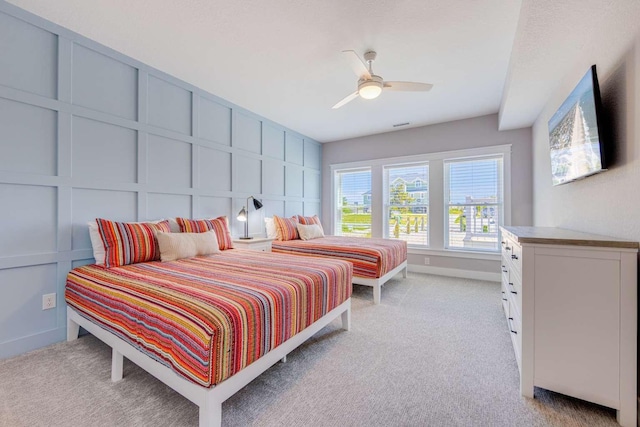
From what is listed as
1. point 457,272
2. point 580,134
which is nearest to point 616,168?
point 580,134

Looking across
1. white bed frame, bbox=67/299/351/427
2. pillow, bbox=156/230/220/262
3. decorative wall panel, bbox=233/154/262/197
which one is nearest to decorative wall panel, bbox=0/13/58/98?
pillow, bbox=156/230/220/262

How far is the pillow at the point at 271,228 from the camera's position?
432 cm

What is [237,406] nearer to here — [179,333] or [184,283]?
[179,333]

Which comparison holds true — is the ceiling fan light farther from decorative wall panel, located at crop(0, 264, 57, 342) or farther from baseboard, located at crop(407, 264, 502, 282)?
baseboard, located at crop(407, 264, 502, 282)

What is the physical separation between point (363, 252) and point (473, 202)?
2.38 meters

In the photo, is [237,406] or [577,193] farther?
[577,193]

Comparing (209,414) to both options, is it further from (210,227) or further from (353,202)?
(353,202)

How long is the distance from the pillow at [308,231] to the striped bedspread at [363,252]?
7.9 inches

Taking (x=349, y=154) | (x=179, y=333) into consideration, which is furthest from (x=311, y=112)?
(x=179, y=333)

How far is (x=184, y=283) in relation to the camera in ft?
5.64

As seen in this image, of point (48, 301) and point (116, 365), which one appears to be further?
point (48, 301)

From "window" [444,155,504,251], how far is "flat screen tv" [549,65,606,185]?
1.95 metres

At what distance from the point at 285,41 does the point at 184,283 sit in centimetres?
219

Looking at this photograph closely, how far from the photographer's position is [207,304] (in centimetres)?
135
